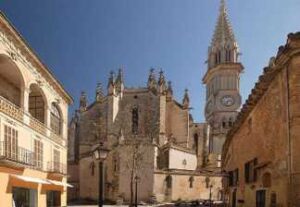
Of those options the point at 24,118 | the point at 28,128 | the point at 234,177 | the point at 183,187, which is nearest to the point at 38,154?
the point at 28,128

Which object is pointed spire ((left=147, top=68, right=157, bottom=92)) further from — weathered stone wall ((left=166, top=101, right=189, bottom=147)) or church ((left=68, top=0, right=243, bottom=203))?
weathered stone wall ((left=166, top=101, right=189, bottom=147))

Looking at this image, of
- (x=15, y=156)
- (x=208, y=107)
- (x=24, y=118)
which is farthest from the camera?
(x=208, y=107)

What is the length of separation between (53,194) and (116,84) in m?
37.3

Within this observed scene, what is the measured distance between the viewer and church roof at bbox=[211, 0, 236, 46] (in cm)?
8906

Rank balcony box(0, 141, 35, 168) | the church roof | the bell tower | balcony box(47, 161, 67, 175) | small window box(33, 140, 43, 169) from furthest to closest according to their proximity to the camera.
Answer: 1. the church roof
2. the bell tower
3. balcony box(47, 161, 67, 175)
4. small window box(33, 140, 43, 169)
5. balcony box(0, 141, 35, 168)

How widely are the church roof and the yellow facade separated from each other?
56.3 metres

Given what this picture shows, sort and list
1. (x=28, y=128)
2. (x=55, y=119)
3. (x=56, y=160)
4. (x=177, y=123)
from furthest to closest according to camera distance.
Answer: (x=177, y=123), (x=55, y=119), (x=56, y=160), (x=28, y=128)

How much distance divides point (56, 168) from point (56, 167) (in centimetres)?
11

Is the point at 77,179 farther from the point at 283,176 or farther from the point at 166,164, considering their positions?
the point at 283,176

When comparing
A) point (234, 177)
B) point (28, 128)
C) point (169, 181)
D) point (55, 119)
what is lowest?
point (169, 181)

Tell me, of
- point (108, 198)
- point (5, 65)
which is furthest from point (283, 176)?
point (108, 198)

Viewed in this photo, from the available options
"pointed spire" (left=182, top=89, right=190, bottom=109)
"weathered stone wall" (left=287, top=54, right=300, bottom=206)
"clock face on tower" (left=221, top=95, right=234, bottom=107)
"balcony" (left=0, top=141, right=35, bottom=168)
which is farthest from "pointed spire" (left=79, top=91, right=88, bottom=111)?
"weathered stone wall" (left=287, top=54, right=300, bottom=206)

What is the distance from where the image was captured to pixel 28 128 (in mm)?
27266

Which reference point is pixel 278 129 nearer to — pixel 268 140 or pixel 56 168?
pixel 268 140
